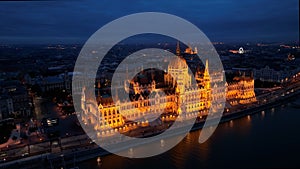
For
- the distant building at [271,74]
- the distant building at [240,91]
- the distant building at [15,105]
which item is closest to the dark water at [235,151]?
the distant building at [240,91]

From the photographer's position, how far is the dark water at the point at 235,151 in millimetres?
8855

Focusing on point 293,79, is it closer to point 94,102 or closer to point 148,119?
point 148,119

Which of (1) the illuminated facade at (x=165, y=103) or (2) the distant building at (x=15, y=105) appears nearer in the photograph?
(1) the illuminated facade at (x=165, y=103)

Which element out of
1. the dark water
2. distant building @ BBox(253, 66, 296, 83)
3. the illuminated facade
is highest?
distant building @ BBox(253, 66, 296, 83)

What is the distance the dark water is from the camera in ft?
29.1

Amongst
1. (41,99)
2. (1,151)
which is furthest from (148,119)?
(41,99)

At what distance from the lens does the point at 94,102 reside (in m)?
11.7

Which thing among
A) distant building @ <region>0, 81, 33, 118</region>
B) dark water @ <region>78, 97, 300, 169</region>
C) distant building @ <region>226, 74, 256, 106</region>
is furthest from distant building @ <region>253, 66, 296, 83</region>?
distant building @ <region>0, 81, 33, 118</region>

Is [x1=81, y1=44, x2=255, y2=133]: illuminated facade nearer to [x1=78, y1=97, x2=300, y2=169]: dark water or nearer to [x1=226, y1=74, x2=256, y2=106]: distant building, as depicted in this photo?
[x1=226, y1=74, x2=256, y2=106]: distant building

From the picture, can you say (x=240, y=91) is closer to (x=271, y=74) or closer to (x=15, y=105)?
(x=271, y=74)

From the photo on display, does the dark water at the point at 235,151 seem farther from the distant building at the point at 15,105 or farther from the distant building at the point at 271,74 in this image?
the distant building at the point at 271,74

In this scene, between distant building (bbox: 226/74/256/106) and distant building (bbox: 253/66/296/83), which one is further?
distant building (bbox: 253/66/296/83)

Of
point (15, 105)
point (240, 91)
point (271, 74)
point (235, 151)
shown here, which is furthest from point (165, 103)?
point (271, 74)

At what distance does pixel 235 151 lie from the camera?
9.77m
